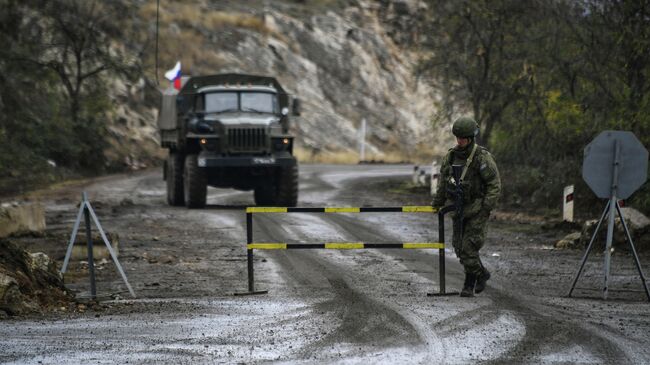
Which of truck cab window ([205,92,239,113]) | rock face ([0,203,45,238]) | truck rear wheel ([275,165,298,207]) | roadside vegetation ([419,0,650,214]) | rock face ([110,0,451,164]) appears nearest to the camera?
rock face ([0,203,45,238])

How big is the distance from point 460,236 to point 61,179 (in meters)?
22.6

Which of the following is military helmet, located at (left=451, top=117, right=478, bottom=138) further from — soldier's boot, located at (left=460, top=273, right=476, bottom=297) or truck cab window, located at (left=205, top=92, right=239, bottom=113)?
truck cab window, located at (left=205, top=92, right=239, bottom=113)

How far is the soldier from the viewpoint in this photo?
35.2ft

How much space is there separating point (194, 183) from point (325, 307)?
12768 mm

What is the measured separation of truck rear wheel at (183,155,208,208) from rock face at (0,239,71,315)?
1124 centimetres

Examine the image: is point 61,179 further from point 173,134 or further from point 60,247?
point 60,247

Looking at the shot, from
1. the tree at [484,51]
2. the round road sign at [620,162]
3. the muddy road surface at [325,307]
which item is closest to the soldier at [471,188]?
the muddy road surface at [325,307]

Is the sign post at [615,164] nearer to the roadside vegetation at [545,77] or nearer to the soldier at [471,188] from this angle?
the soldier at [471,188]

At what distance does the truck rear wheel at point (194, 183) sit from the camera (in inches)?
882

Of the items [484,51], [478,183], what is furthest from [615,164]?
[484,51]

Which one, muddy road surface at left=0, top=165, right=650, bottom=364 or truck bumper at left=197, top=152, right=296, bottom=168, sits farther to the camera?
truck bumper at left=197, top=152, right=296, bottom=168

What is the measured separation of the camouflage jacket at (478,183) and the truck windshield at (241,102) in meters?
12.6

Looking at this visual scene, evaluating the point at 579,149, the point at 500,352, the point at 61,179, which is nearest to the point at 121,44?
the point at 61,179

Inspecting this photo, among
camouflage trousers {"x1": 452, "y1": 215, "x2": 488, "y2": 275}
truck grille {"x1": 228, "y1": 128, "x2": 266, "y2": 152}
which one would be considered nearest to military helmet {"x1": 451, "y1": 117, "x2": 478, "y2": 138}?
camouflage trousers {"x1": 452, "y1": 215, "x2": 488, "y2": 275}
